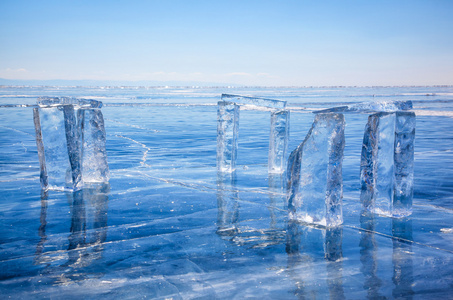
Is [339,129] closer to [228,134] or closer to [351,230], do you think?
[351,230]

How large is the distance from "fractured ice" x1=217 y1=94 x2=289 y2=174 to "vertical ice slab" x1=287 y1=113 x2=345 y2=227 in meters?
1.95

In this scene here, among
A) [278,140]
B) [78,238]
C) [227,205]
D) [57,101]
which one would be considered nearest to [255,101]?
[278,140]

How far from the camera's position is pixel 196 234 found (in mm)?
2939

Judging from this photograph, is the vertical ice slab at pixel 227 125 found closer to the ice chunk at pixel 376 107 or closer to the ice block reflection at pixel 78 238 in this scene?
the ice block reflection at pixel 78 238

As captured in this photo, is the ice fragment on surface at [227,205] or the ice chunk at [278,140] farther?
the ice chunk at [278,140]

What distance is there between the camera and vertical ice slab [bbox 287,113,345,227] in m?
3.13

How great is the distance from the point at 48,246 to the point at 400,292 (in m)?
2.27

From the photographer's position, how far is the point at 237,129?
212 inches

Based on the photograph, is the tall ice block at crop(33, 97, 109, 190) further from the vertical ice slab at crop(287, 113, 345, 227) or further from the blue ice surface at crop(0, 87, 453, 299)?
the vertical ice slab at crop(287, 113, 345, 227)

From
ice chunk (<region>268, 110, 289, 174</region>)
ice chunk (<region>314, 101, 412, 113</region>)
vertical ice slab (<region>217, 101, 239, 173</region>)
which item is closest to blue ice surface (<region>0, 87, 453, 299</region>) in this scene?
ice chunk (<region>268, 110, 289, 174</region>)

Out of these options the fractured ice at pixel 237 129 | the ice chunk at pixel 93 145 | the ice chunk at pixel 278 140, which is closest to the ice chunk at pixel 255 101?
the fractured ice at pixel 237 129

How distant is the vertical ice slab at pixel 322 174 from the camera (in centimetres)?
313

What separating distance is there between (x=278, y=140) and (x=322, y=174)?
7.50ft

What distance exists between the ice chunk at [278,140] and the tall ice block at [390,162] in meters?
1.89
